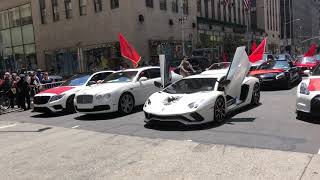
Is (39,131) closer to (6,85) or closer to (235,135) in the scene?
(235,135)

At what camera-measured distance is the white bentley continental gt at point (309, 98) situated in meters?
8.87

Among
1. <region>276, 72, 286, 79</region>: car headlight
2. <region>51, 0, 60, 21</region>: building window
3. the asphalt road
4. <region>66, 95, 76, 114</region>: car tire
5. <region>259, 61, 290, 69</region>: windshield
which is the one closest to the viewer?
the asphalt road

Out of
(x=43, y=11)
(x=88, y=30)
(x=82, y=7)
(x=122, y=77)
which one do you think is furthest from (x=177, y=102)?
(x=43, y=11)

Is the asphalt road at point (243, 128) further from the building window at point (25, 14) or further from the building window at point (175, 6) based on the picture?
the building window at point (25, 14)

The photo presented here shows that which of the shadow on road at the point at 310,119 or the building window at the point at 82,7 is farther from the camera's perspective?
the building window at the point at 82,7

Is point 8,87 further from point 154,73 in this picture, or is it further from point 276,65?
point 276,65

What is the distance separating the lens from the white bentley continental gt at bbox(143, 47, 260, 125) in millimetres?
9172

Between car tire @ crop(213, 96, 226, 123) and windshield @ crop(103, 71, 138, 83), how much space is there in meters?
3.91

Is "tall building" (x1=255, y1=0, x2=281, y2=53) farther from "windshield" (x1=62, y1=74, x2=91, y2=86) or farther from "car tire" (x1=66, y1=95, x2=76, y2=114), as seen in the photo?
"car tire" (x1=66, y1=95, x2=76, y2=114)

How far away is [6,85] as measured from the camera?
17.1 meters

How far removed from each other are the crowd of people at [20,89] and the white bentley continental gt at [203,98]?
7857 millimetres

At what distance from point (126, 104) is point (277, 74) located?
7.17 metres

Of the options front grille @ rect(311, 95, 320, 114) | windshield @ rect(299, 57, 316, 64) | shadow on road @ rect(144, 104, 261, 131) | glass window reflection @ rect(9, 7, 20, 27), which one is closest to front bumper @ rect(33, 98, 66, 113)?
shadow on road @ rect(144, 104, 261, 131)

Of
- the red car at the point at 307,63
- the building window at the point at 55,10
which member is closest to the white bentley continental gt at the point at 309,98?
the red car at the point at 307,63
